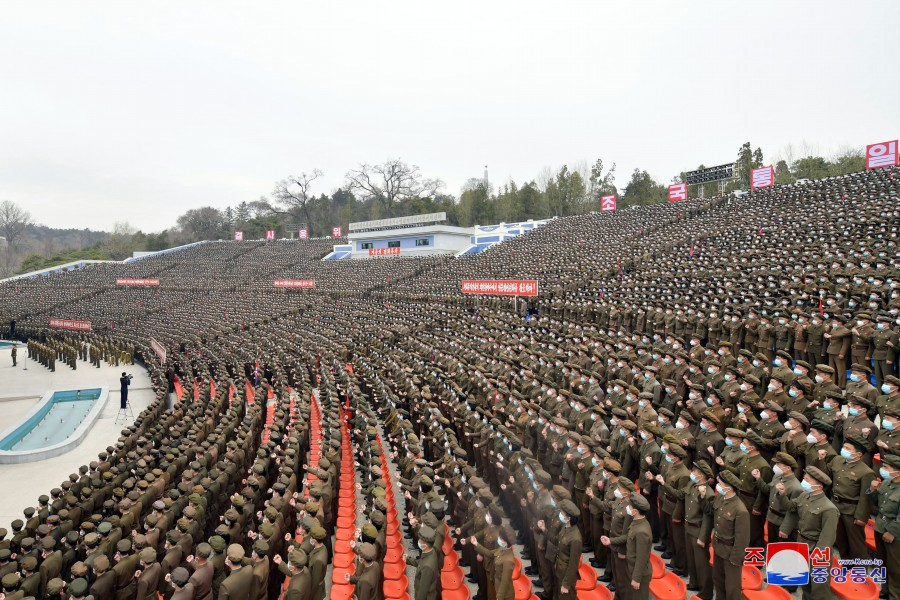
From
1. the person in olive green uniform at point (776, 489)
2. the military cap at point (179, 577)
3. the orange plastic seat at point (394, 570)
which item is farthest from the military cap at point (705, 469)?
the military cap at point (179, 577)

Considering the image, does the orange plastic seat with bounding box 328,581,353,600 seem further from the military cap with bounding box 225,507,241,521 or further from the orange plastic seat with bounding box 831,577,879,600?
the orange plastic seat with bounding box 831,577,879,600

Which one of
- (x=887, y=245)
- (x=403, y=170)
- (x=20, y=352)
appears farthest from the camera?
(x=403, y=170)

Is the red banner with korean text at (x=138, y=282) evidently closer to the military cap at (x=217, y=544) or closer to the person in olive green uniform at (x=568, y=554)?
the military cap at (x=217, y=544)

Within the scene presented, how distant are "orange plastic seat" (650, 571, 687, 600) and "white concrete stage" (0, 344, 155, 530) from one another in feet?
39.1

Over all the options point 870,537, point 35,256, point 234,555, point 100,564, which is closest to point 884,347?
point 870,537

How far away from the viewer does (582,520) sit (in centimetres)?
684

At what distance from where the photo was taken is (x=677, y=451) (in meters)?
5.97

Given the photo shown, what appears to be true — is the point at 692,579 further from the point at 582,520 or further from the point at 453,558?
the point at 453,558

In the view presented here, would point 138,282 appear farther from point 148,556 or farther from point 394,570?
point 394,570

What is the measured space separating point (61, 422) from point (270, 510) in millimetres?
17081

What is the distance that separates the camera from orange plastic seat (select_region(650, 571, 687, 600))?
215 inches

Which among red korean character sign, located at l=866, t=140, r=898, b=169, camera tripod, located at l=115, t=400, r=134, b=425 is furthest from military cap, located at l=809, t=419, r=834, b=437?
red korean character sign, located at l=866, t=140, r=898, b=169

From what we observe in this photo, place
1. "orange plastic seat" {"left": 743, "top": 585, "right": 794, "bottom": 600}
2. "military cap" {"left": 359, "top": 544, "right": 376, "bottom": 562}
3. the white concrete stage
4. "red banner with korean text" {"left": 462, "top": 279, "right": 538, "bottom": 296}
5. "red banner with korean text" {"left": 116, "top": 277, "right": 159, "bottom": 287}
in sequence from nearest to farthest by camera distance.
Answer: "orange plastic seat" {"left": 743, "top": 585, "right": 794, "bottom": 600} < "military cap" {"left": 359, "top": 544, "right": 376, "bottom": 562} < the white concrete stage < "red banner with korean text" {"left": 462, "top": 279, "right": 538, "bottom": 296} < "red banner with korean text" {"left": 116, "top": 277, "right": 159, "bottom": 287}

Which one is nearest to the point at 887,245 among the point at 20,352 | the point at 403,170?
the point at 20,352
